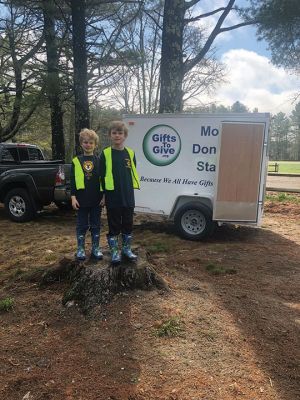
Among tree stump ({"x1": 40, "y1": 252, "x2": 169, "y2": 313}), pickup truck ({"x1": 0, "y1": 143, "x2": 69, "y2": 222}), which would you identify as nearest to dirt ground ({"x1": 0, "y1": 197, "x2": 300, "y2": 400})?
tree stump ({"x1": 40, "y1": 252, "x2": 169, "y2": 313})

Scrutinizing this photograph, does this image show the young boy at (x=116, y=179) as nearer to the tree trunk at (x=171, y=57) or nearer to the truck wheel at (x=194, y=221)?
the truck wheel at (x=194, y=221)

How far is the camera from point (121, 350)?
3.51 metres

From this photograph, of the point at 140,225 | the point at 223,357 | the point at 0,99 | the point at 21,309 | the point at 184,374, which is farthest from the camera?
the point at 0,99

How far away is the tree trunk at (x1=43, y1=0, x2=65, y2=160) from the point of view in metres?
11.5

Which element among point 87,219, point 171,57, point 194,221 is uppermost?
point 171,57

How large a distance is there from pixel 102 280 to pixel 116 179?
3.69 feet

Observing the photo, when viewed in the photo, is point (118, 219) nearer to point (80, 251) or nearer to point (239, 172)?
point (80, 251)

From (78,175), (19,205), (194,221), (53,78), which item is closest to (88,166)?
(78,175)

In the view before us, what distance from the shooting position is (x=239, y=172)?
7.39m

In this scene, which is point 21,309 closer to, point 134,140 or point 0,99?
point 134,140

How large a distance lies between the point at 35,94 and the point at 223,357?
38.9 ft

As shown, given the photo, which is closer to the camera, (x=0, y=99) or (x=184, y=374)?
(x=184, y=374)

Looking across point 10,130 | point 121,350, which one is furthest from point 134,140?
point 10,130

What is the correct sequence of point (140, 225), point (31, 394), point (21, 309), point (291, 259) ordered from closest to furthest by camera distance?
point (31, 394), point (21, 309), point (291, 259), point (140, 225)
